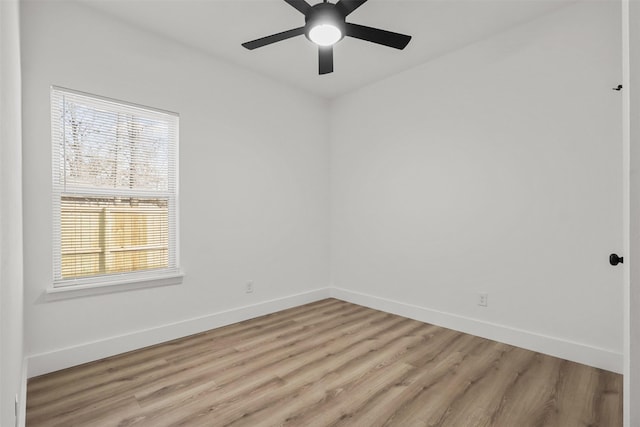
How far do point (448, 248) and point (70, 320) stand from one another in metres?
3.30

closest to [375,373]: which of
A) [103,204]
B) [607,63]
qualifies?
[103,204]

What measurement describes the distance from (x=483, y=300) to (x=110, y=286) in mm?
3235

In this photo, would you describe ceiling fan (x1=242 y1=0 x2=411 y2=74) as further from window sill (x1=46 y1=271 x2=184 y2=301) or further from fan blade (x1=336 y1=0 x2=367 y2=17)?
window sill (x1=46 y1=271 x2=184 y2=301)

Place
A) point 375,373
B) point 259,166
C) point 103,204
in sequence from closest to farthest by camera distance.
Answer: point 375,373 → point 103,204 → point 259,166

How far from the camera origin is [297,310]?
3865mm

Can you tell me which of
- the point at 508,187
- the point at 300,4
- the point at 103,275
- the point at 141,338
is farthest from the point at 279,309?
the point at 300,4

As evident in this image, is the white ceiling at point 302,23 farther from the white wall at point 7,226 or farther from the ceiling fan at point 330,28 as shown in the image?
the white wall at point 7,226

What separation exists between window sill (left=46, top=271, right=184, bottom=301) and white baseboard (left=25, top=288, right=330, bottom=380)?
0.38 metres

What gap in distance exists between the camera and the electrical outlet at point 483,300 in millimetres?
3020

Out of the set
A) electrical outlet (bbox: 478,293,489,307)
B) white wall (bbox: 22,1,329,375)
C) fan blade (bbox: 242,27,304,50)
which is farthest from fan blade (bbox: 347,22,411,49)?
electrical outlet (bbox: 478,293,489,307)

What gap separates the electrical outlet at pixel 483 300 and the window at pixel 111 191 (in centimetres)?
284

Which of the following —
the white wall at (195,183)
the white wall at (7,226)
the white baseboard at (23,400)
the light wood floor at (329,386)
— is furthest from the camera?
the white wall at (195,183)

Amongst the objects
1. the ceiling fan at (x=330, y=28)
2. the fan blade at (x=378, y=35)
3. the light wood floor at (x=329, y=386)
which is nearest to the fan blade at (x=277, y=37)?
the ceiling fan at (x=330, y=28)

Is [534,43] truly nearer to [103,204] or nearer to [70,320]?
[103,204]
